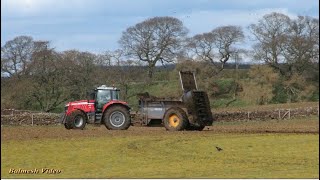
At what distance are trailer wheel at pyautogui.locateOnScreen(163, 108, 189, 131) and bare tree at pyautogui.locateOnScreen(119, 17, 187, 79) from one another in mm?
12455

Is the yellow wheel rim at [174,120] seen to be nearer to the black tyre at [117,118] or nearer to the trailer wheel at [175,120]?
the trailer wheel at [175,120]

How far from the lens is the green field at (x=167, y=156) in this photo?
440 inches

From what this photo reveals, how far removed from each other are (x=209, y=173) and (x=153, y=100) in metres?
14.4

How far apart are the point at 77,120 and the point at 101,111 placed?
1.49 m

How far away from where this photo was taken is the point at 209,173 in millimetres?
11023

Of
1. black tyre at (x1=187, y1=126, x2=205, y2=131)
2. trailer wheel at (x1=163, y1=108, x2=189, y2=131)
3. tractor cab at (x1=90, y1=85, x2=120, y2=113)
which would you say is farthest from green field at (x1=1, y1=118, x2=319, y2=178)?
tractor cab at (x1=90, y1=85, x2=120, y2=113)

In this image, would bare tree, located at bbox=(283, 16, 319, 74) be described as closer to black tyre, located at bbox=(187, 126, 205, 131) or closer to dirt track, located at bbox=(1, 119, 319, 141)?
dirt track, located at bbox=(1, 119, 319, 141)

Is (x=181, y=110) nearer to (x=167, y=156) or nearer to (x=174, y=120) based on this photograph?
(x=174, y=120)

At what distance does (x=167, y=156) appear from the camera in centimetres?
1444

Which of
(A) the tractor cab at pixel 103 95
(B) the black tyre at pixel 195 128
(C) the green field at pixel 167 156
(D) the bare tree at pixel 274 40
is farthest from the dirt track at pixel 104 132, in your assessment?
(D) the bare tree at pixel 274 40

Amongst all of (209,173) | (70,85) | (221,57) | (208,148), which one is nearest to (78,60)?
(70,85)

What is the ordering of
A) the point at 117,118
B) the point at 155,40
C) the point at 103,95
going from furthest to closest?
the point at 155,40, the point at 103,95, the point at 117,118

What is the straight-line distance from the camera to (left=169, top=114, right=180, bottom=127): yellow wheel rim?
80.4ft

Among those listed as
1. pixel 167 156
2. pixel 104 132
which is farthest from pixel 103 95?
pixel 167 156
